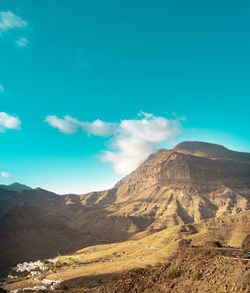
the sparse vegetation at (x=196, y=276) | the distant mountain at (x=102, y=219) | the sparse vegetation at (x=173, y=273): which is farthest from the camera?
the distant mountain at (x=102, y=219)

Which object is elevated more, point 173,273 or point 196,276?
point 196,276

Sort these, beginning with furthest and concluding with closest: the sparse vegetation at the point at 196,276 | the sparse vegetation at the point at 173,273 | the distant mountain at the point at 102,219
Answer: the distant mountain at the point at 102,219, the sparse vegetation at the point at 173,273, the sparse vegetation at the point at 196,276

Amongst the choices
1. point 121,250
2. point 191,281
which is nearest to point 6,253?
point 121,250

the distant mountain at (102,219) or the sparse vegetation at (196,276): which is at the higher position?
the sparse vegetation at (196,276)

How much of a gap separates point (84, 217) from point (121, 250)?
103 meters

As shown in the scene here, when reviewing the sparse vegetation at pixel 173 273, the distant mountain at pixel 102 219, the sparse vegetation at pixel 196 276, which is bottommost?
the distant mountain at pixel 102 219

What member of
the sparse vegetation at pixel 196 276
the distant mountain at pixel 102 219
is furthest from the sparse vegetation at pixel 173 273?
the distant mountain at pixel 102 219

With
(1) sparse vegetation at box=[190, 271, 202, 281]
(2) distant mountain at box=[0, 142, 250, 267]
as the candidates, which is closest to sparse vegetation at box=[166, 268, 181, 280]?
(1) sparse vegetation at box=[190, 271, 202, 281]

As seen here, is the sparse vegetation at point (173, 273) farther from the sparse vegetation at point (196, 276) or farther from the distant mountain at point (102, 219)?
the distant mountain at point (102, 219)

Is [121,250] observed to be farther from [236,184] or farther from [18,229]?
[236,184]

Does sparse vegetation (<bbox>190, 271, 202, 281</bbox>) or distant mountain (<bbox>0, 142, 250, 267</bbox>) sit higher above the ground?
sparse vegetation (<bbox>190, 271, 202, 281</bbox>)

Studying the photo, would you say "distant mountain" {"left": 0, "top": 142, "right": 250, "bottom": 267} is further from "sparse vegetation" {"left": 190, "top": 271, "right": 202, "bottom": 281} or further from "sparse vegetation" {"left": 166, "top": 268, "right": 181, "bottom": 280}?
"sparse vegetation" {"left": 190, "top": 271, "right": 202, "bottom": 281}

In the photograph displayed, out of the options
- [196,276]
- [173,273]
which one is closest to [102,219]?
[173,273]

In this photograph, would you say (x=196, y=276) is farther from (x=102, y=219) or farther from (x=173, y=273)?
(x=102, y=219)
